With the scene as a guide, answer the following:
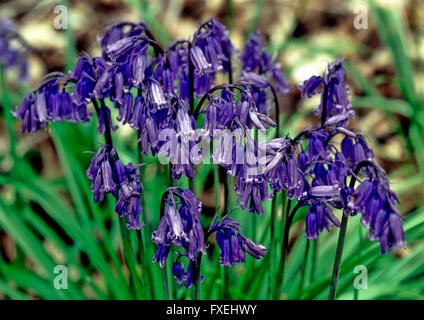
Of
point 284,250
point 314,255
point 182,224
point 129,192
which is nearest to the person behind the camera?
point 182,224

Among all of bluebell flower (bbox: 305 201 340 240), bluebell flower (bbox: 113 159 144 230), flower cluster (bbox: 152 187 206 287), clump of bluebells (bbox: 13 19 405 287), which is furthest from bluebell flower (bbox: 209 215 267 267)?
bluebell flower (bbox: 113 159 144 230)

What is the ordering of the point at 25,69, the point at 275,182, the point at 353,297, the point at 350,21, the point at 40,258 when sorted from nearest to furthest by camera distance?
the point at 275,182
the point at 353,297
the point at 40,258
the point at 25,69
the point at 350,21

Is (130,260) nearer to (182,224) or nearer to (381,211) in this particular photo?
(182,224)

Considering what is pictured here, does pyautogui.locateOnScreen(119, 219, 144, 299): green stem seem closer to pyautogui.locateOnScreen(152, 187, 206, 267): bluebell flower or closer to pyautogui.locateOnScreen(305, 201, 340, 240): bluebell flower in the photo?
pyautogui.locateOnScreen(152, 187, 206, 267): bluebell flower

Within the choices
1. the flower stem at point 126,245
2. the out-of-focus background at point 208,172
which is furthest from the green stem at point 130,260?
the out-of-focus background at point 208,172

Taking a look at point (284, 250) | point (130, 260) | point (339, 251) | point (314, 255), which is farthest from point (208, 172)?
point (339, 251)
